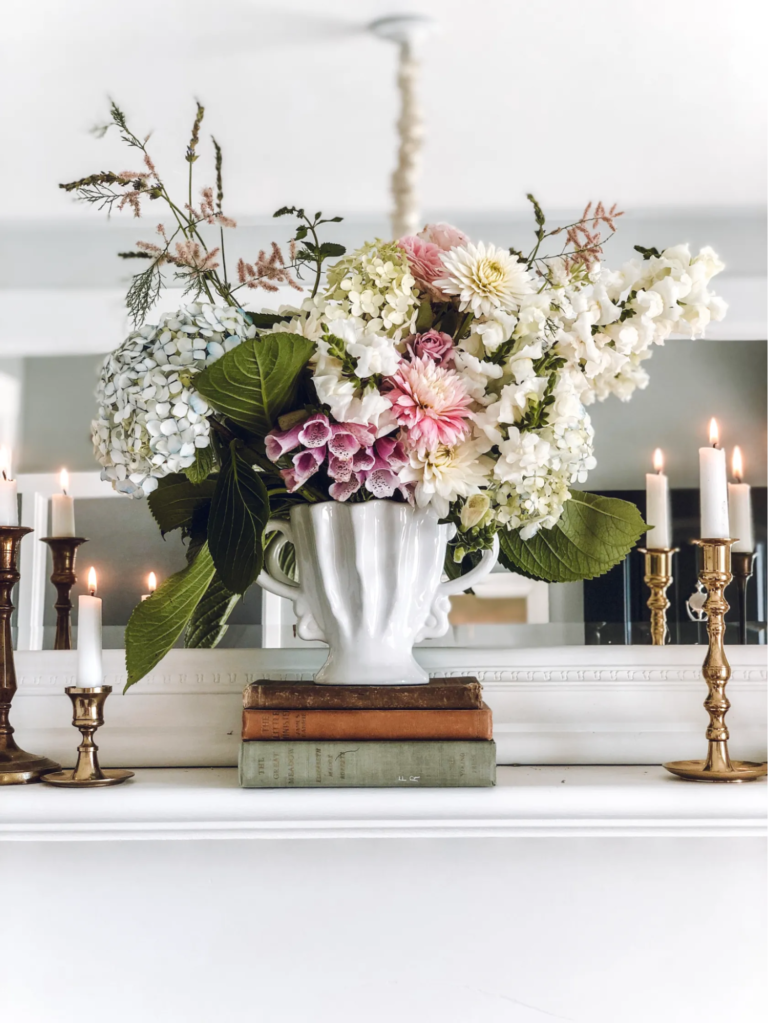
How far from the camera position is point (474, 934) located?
2.70 ft

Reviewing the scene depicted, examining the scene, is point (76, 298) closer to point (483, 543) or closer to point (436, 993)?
point (483, 543)

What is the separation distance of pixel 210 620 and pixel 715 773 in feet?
1.54

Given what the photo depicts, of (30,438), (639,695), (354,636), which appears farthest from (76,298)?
(639,695)

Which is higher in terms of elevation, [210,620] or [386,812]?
[210,620]

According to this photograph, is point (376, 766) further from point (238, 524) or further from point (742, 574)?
point (742, 574)

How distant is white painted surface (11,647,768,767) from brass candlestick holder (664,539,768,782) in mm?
90

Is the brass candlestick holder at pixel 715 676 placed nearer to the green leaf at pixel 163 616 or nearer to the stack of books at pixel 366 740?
the stack of books at pixel 366 740

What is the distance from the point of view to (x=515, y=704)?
88cm

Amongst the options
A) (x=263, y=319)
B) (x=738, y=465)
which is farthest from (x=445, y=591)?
(x=738, y=465)

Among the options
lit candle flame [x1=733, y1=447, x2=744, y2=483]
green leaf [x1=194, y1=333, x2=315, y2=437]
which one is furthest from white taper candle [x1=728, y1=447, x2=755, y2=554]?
green leaf [x1=194, y1=333, x2=315, y2=437]

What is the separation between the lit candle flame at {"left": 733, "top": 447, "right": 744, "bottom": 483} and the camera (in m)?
0.98

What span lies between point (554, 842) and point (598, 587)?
25 cm

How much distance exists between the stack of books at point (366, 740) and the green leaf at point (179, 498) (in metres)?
0.20

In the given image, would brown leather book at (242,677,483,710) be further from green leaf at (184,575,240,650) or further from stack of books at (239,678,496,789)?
green leaf at (184,575,240,650)
